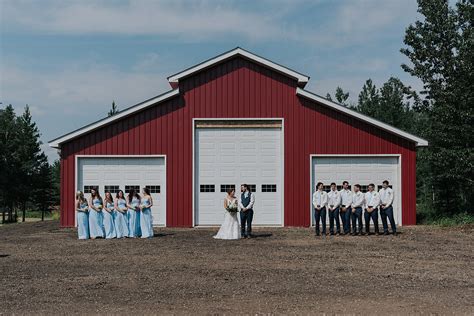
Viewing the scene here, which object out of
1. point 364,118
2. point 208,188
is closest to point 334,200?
point 364,118

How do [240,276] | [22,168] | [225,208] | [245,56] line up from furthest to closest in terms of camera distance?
[22,168] < [245,56] < [225,208] < [240,276]

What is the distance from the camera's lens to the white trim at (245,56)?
23.5 meters

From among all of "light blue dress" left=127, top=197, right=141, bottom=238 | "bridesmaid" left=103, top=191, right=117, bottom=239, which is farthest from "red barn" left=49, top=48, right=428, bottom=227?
"bridesmaid" left=103, top=191, right=117, bottom=239

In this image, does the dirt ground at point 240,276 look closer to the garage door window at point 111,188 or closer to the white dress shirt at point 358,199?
the white dress shirt at point 358,199

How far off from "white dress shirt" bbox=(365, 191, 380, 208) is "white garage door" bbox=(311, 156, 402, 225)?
3.39m

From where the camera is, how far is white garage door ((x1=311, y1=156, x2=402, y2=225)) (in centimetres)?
2367

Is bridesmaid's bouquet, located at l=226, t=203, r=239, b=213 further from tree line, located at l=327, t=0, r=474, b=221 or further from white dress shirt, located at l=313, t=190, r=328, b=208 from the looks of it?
tree line, located at l=327, t=0, r=474, b=221

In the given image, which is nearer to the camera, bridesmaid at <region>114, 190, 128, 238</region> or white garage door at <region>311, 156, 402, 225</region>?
bridesmaid at <region>114, 190, 128, 238</region>

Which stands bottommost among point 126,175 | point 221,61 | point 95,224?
point 95,224

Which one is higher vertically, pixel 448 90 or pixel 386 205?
pixel 448 90

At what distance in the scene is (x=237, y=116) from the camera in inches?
934

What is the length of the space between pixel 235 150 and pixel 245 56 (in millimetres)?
3651

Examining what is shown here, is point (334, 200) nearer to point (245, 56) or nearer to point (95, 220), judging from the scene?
point (245, 56)

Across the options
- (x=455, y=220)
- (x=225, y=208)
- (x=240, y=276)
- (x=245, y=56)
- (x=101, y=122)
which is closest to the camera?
(x=240, y=276)
